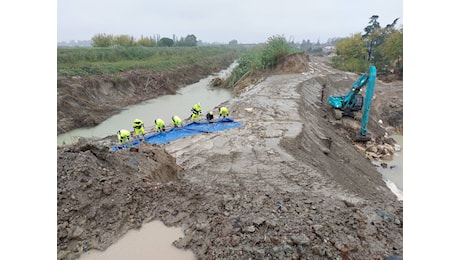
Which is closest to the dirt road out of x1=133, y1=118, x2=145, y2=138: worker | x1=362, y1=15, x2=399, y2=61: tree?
x1=133, y1=118, x2=145, y2=138: worker

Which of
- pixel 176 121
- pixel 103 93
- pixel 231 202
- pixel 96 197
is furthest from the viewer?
pixel 103 93

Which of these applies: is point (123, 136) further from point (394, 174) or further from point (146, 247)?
point (394, 174)

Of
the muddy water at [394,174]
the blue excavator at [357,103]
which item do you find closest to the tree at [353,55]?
the blue excavator at [357,103]

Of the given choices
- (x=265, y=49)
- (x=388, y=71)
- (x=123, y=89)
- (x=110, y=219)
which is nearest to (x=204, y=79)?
(x=265, y=49)

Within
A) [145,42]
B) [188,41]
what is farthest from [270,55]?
[188,41]

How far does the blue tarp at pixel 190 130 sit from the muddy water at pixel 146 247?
4.78 m

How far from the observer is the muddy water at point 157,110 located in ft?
39.3

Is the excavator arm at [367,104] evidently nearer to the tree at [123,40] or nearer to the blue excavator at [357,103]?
the blue excavator at [357,103]

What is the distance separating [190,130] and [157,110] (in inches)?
318

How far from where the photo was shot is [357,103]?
38.1 ft

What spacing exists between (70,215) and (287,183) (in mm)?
3749

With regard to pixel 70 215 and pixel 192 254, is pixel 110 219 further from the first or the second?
pixel 192 254

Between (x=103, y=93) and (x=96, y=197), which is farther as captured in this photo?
(x=103, y=93)

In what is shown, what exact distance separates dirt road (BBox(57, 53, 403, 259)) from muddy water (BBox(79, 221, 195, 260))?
0.09 metres
